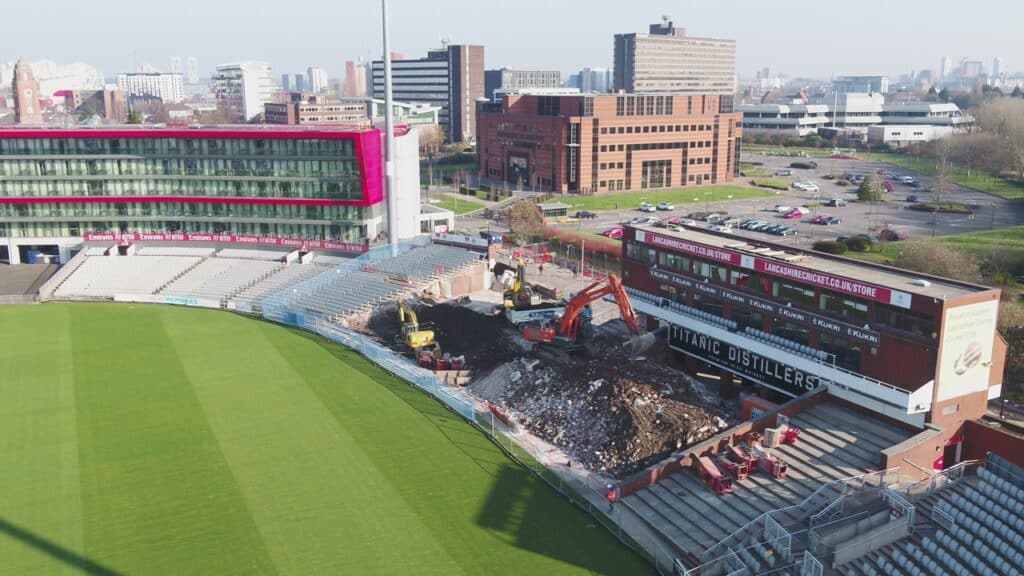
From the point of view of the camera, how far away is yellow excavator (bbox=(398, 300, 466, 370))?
135ft

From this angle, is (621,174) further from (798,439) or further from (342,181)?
(798,439)

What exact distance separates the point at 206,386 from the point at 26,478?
1016cm

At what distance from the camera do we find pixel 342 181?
205ft

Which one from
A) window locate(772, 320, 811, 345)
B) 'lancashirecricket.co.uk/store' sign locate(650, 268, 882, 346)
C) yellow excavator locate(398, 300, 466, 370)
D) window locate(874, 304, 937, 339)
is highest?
window locate(874, 304, 937, 339)

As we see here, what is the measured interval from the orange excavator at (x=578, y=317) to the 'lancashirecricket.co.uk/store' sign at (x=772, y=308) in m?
2.34

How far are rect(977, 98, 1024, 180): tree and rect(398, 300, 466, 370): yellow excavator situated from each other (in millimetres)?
94044

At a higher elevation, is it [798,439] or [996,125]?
[996,125]

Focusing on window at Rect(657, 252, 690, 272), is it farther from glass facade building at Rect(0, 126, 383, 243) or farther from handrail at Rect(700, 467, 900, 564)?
glass facade building at Rect(0, 126, 383, 243)

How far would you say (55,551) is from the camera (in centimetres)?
2481

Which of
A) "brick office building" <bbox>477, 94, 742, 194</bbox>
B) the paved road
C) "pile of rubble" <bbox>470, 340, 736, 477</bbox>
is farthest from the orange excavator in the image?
"brick office building" <bbox>477, 94, 742, 194</bbox>

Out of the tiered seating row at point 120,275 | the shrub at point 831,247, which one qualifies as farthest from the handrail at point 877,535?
the tiered seating row at point 120,275

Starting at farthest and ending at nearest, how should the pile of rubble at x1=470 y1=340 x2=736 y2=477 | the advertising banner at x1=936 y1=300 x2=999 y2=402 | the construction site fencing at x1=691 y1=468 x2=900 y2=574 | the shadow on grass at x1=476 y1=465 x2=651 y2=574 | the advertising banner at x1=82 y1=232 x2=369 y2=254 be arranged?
the advertising banner at x1=82 y1=232 x2=369 y2=254
the pile of rubble at x1=470 y1=340 x2=736 y2=477
the advertising banner at x1=936 y1=300 x2=999 y2=402
the shadow on grass at x1=476 y1=465 x2=651 y2=574
the construction site fencing at x1=691 y1=468 x2=900 y2=574

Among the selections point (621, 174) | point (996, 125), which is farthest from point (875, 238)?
point (996, 125)

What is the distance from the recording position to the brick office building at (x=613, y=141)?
104312mm
